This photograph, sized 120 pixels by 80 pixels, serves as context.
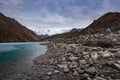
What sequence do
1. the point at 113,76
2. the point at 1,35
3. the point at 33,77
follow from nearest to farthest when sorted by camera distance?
the point at 113,76
the point at 33,77
the point at 1,35

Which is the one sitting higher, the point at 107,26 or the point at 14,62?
the point at 107,26

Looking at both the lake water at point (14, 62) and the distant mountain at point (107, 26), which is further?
the distant mountain at point (107, 26)

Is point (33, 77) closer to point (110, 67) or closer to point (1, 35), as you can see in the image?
point (110, 67)

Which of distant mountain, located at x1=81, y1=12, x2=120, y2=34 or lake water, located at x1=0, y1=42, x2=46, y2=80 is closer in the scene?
lake water, located at x1=0, y1=42, x2=46, y2=80

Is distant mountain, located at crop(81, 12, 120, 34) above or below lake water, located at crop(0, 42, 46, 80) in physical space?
above

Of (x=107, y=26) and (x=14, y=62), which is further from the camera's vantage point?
(x=107, y=26)

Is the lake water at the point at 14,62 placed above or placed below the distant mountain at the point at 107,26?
below

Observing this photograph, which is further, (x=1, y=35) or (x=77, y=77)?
(x=1, y=35)

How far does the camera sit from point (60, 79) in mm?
11312

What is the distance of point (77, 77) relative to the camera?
11.2m

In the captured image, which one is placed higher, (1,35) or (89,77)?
(1,35)

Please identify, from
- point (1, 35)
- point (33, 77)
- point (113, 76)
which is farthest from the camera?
point (1, 35)

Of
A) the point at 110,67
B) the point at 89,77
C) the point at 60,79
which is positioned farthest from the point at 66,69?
the point at 110,67

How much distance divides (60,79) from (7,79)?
180 inches
